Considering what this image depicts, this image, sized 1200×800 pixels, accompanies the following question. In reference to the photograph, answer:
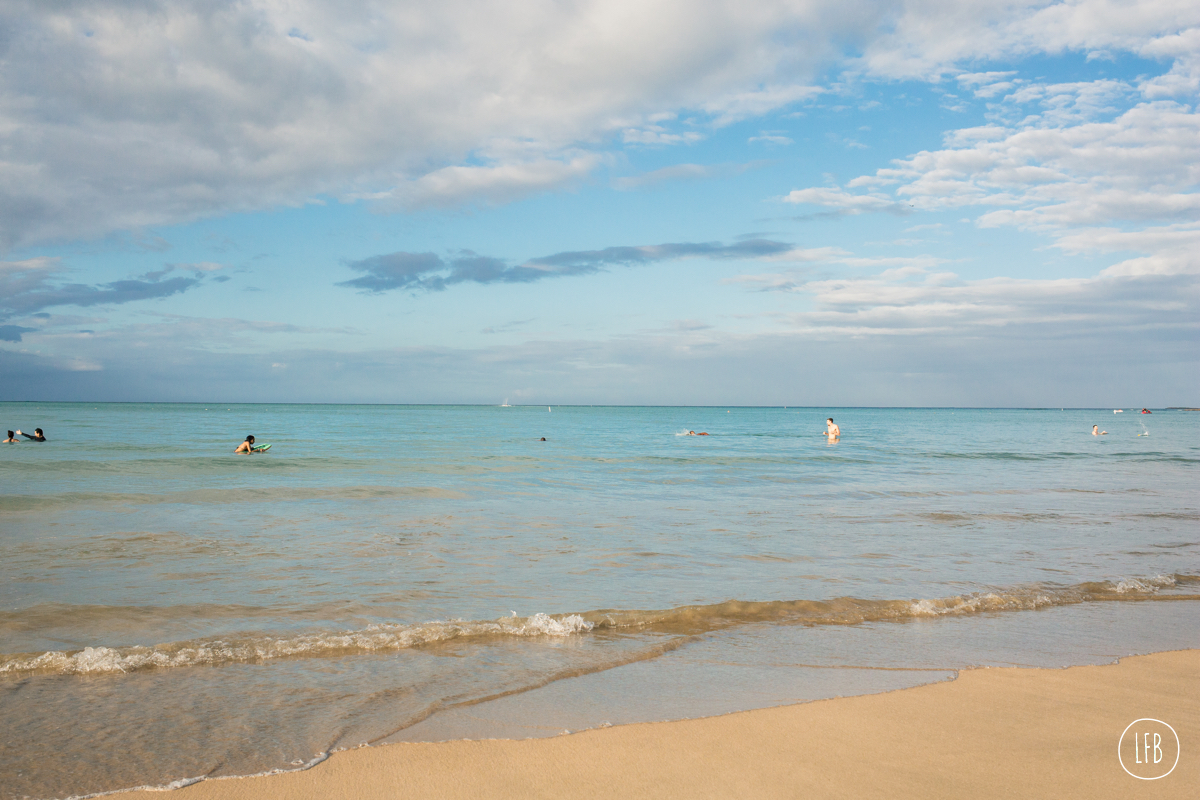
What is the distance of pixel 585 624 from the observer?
663 cm

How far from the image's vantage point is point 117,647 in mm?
5750

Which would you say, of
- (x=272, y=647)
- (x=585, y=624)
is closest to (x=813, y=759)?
(x=585, y=624)

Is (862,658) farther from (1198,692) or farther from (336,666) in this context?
(336,666)

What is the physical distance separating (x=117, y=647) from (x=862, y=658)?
21.0ft

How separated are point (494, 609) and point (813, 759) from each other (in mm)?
4008

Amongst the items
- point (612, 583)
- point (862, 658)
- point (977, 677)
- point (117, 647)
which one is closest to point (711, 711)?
point (862, 658)

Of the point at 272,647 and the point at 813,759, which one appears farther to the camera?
the point at 272,647

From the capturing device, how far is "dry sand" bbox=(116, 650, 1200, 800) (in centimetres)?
353
